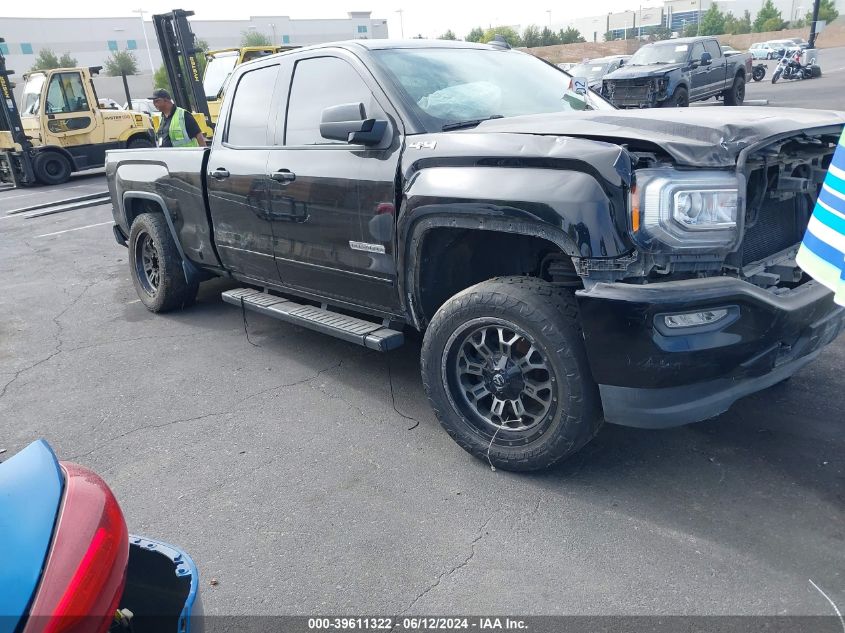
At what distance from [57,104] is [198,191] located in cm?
1408

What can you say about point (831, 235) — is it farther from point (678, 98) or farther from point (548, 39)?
point (548, 39)

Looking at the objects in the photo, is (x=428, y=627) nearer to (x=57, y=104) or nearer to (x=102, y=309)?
(x=102, y=309)

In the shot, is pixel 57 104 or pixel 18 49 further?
pixel 18 49

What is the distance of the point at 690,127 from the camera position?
274 centimetres

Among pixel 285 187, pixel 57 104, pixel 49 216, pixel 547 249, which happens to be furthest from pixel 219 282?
pixel 57 104

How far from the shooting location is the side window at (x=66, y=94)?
634 inches

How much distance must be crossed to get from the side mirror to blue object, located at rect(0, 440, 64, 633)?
2.20m

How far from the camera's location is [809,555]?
97.9 inches

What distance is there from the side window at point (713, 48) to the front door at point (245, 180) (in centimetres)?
1753

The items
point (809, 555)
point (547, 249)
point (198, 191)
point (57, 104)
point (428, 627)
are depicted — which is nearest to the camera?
point (428, 627)

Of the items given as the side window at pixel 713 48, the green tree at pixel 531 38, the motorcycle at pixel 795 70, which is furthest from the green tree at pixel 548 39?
the side window at pixel 713 48

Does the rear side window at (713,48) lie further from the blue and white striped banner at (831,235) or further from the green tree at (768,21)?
the green tree at (768,21)

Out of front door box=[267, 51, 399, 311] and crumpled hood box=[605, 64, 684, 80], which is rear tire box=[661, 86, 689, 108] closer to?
crumpled hood box=[605, 64, 684, 80]

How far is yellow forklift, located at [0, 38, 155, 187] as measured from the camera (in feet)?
52.5
